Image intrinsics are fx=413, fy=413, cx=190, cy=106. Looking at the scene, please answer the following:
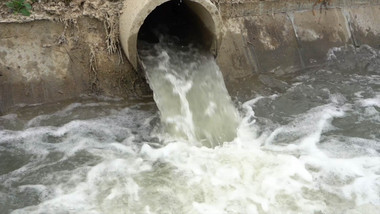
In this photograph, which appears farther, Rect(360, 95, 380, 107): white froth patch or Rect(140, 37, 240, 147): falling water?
Rect(360, 95, 380, 107): white froth patch

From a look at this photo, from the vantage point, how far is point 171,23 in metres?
5.93

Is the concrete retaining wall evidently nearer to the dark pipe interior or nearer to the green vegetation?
the green vegetation

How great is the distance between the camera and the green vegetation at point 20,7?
4.87 meters

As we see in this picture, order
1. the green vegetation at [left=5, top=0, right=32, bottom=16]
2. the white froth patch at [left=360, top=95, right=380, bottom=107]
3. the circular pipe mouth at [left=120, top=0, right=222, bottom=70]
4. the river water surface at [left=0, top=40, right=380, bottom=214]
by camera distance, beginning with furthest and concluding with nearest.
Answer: the white froth patch at [left=360, top=95, right=380, bottom=107] < the green vegetation at [left=5, top=0, right=32, bottom=16] < the circular pipe mouth at [left=120, top=0, right=222, bottom=70] < the river water surface at [left=0, top=40, right=380, bottom=214]

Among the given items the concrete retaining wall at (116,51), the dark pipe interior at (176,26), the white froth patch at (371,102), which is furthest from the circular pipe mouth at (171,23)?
the white froth patch at (371,102)

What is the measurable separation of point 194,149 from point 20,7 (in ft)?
8.76

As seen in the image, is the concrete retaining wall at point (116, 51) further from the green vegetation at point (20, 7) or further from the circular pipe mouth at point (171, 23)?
the circular pipe mouth at point (171, 23)

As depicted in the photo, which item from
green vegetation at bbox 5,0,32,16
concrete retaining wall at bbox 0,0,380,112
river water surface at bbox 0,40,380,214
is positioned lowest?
river water surface at bbox 0,40,380,214

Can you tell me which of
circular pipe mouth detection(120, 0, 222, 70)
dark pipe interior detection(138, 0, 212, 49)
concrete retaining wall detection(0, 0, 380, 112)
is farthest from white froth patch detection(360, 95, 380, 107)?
dark pipe interior detection(138, 0, 212, 49)

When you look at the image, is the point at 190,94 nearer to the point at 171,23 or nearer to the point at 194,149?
the point at 194,149

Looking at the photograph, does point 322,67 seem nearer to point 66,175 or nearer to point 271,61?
point 271,61

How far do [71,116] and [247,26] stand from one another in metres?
2.92

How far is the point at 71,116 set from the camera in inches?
190

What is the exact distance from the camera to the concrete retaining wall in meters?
4.88
